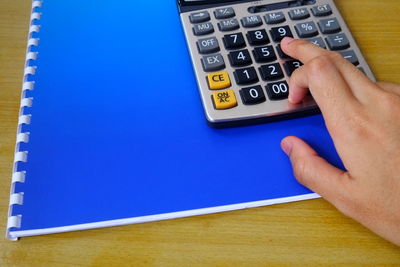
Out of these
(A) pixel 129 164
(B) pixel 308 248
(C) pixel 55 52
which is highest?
(C) pixel 55 52

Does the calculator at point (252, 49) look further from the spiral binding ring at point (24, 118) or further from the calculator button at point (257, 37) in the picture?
the spiral binding ring at point (24, 118)

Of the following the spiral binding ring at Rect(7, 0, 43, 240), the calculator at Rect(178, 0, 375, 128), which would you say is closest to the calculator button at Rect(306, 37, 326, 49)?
the calculator at Rect(178, 0, 375, 128)

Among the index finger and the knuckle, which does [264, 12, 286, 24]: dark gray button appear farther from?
the knuckle

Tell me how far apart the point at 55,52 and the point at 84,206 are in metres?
0.21

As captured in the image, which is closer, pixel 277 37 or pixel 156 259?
pixel 156 259

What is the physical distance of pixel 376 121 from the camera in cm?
37

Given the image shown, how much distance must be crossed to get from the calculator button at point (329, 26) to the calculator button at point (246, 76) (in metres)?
0.11

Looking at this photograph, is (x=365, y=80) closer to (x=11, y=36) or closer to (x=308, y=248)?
(x=308, y=248)

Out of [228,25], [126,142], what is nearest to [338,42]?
[228,25]

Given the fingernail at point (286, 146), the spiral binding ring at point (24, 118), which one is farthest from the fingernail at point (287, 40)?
the spiral binding ring at point (24, 118)

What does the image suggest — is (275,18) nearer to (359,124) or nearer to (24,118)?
(359,124)

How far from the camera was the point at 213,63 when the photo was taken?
0.44 meters

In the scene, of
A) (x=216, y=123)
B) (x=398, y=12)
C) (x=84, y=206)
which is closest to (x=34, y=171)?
(x=84, y=206)

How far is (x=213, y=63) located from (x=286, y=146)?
120 mm
